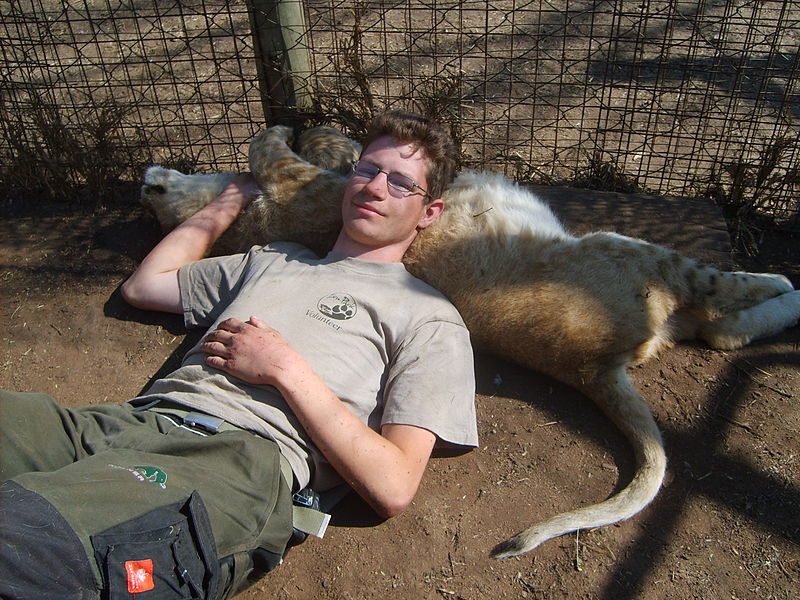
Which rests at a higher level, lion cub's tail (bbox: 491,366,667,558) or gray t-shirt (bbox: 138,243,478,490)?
gray t-shirt (bbox: 138,243,478,490)

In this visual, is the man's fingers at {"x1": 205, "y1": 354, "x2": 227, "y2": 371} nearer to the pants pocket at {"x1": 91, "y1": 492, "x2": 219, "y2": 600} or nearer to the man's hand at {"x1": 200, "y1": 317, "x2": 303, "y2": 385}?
the man's hand at {"x1": 200, "y1": 317, "x2": 303, "y2": 385}

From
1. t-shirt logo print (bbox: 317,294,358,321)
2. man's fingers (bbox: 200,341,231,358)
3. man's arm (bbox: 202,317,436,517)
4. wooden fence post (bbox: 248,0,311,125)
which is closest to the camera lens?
man's arm (bbox: 202,317,436,517)

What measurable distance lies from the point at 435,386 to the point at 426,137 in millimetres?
1369

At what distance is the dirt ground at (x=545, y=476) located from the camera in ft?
8.86

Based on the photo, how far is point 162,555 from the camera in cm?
208

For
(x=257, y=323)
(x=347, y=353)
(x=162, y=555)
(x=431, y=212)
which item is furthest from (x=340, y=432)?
(x=431, y=212)

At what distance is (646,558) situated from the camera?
2760 millimetres

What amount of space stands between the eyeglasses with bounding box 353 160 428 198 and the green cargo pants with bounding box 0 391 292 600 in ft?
4.59

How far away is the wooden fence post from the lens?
171 inches

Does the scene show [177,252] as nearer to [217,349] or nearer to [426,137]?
[217,349]

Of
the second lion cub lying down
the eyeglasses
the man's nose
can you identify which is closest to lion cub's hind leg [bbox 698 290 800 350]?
the second lion cub lying down

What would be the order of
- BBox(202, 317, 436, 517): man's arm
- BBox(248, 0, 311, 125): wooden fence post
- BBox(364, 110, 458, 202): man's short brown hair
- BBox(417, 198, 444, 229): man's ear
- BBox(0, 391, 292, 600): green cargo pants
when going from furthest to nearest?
BBox(248, 0, 311, 125): wooden fence post
BBox(417, 198, 444, 229): man's ear
BBox(364, 110, 458, 202): man's short brown hair
BBox(202, 317, 436, 517): man's arm
BBox(0, 391, 292, 600): green cargo pants

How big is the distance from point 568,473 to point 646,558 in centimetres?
50

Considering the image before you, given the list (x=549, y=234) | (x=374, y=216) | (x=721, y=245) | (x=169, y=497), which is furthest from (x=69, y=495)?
(x=721, y=245)
